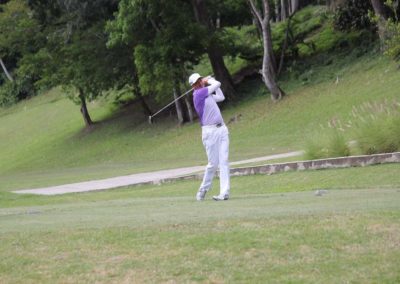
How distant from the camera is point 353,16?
40.6 meters

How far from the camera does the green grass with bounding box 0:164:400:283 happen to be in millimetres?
6955

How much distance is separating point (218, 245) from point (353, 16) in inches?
1353

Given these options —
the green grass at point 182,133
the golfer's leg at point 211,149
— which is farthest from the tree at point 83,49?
the golfer's leg at point 211,149

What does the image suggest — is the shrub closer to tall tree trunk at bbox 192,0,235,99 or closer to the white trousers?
the white trousers

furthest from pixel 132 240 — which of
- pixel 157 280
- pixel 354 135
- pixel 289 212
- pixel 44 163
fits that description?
pixel 44 163

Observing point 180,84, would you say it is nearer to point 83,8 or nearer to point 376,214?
point 83,8

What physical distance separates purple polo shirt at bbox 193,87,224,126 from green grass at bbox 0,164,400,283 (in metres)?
2.25

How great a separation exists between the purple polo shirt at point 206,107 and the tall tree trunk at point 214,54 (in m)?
28.7

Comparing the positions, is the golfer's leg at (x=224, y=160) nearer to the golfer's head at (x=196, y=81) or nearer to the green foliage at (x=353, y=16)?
the golfer's head at (x=196, y=81)

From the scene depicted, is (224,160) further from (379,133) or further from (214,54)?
(214,54)

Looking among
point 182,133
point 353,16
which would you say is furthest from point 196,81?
point 353,16

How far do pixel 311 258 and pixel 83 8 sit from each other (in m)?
38.7

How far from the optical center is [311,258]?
7215 millimetres

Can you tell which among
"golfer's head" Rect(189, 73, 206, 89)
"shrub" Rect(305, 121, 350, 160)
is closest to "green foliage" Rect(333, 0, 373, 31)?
"shrub" Rect(305, 121, 350, 160)
